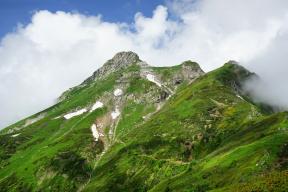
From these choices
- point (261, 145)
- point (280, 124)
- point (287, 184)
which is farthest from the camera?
point (280, 124)

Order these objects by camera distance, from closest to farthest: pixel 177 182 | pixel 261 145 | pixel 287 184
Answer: pixel 287 184 → pixel 261 145 → pixel 177 182

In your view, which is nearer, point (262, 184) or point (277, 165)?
point (262, 184)

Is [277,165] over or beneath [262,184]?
beneath

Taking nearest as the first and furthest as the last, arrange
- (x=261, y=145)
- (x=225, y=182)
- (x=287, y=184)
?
(x=287, y=184) → (x=225, y=182) → (x=261, y=145)

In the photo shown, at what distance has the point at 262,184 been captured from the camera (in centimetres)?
7881

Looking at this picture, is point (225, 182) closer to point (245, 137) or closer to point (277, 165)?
point (277, 165)

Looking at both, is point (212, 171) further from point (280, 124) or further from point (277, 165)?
point (280, 124)

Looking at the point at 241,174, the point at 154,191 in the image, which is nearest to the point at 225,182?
the point at 241,174

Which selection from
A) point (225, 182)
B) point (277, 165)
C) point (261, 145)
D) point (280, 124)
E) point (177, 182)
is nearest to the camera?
point (277, 165)

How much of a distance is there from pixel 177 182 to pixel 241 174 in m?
43.6

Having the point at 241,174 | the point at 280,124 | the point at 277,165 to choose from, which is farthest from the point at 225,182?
the point at 280,124

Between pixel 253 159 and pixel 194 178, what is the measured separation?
27059 millimetres

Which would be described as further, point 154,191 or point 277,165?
point 154,191

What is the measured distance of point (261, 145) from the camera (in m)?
144
